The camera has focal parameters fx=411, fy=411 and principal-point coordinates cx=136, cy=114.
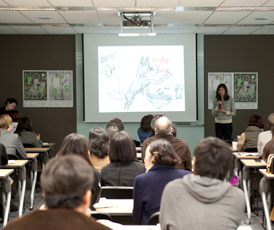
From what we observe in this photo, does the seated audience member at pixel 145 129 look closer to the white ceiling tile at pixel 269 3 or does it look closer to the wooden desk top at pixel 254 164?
the wooden desk top at pixel 254 164

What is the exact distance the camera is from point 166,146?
3.01m

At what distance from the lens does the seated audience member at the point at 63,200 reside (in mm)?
1351

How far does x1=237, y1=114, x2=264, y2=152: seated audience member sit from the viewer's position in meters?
6.22

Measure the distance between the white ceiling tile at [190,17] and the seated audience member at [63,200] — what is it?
20.1ft

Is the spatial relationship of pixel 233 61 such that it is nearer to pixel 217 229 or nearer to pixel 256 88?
pixel 256 88

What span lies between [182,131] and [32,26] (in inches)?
156

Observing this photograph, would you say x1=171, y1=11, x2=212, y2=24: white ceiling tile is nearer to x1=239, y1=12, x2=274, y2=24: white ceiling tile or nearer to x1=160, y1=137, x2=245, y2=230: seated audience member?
x1=239, y1=12, x2=274, y2=24: white ceiling tile

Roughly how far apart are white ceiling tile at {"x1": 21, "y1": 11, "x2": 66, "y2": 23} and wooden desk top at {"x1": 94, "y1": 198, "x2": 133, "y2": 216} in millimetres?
4822

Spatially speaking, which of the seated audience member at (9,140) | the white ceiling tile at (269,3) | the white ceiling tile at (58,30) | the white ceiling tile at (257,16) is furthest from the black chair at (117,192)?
the white ceiling tile at (58,30)

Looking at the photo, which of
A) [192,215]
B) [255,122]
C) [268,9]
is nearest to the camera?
[192,215]

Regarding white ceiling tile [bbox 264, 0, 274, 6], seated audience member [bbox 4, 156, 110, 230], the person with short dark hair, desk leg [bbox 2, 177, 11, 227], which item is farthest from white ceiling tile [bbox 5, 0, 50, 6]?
seated audience member [bbox 4, 156, 110, 230]

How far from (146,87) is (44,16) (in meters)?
2.92

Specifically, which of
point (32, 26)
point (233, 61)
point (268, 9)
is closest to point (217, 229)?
point (268, 9)

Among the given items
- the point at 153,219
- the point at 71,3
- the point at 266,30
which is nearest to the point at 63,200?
the point at 153,219
